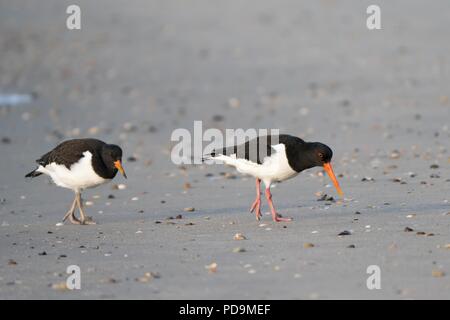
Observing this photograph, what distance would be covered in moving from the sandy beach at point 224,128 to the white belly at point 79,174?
446 mm

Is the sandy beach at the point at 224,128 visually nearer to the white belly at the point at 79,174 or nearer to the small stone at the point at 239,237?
the small stone at the point at 239,237

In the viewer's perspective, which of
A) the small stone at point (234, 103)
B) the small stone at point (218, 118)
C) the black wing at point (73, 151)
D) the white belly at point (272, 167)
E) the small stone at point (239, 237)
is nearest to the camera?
the small stone at point (239, 237)

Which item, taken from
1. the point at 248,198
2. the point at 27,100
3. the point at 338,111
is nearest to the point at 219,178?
the point at 248,198

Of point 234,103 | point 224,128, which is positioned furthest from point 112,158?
Answer: point 234,103

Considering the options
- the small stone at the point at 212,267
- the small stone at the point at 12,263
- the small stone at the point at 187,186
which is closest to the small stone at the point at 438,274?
the small stone at the point at 212,267

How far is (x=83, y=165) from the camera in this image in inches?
356

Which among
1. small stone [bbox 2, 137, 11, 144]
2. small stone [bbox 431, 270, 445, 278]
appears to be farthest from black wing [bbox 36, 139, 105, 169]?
small stone [bbox 2, 137, 11, 144]

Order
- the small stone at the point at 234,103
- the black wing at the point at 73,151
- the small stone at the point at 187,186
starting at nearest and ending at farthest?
the black wing at the point at 73,151
the small stone at the point at 187,186
the small stone at the point at 234,103

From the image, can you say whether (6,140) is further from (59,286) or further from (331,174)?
(59,286)

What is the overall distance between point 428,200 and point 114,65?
1198cm

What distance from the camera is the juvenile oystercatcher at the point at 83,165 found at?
9.02m

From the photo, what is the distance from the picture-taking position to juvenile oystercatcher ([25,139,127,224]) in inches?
355
